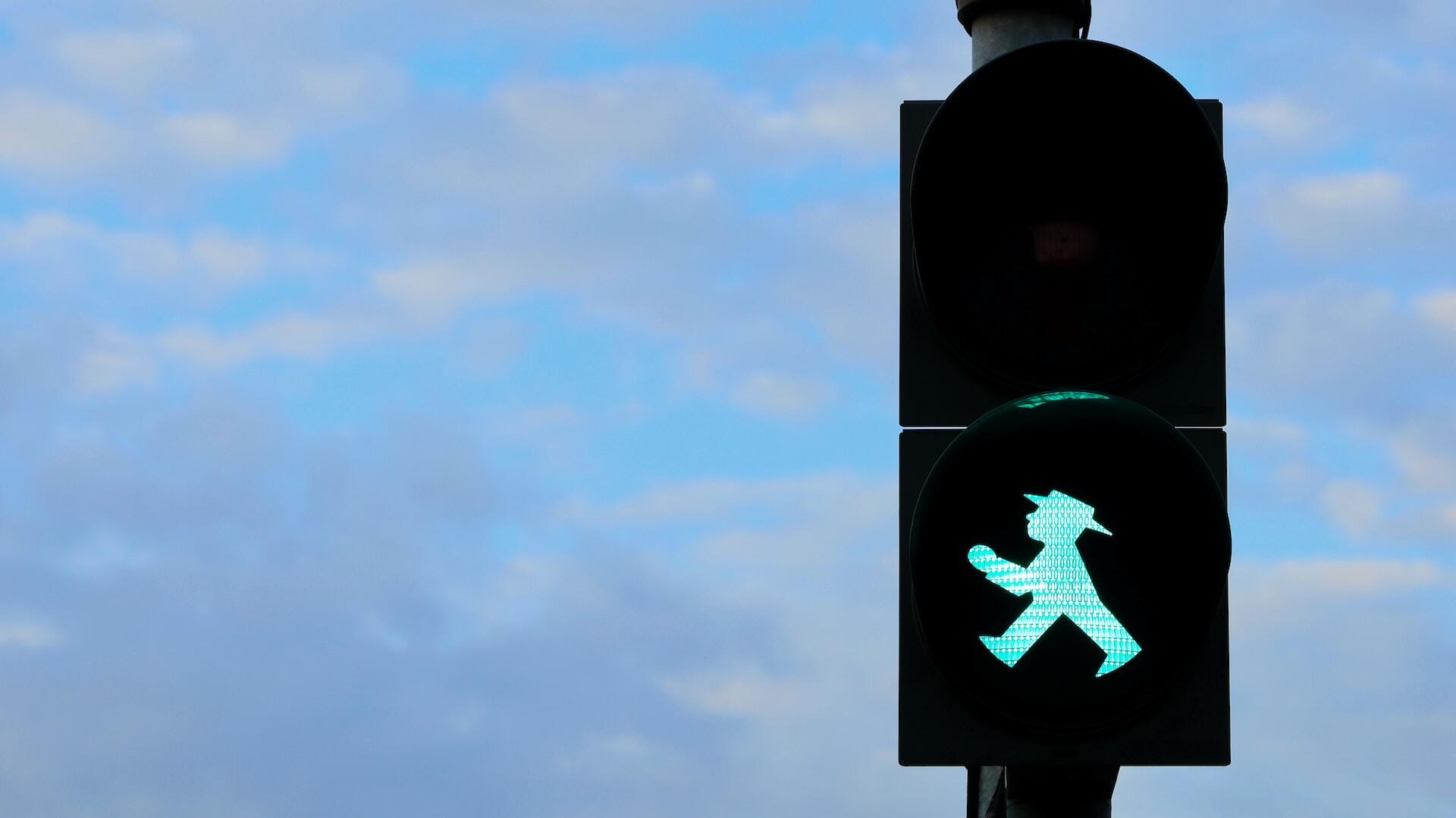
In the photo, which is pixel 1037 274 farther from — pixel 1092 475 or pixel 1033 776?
pixel 1033 776

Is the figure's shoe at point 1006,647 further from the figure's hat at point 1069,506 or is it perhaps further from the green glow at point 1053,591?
the figure's hat at point 1069,506

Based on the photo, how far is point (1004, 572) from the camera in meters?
2.91

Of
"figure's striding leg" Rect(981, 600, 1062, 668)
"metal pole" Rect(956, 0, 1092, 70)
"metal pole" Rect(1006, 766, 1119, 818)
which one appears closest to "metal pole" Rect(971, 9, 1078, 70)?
"metal pole" Rect(956, 0, 1092, 70)

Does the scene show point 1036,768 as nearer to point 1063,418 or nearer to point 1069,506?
→ point 1069,506

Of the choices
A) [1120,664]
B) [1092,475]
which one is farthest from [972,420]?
[1120,664]

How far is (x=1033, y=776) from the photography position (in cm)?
291

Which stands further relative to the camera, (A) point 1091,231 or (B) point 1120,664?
(A) point 1091,231

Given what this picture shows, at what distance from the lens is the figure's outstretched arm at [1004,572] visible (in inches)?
114

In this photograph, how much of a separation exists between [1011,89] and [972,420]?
51 centimetres

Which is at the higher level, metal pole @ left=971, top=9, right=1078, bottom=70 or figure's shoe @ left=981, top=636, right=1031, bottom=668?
metal pole @ left=971, top=9, right=1078, bottom=70

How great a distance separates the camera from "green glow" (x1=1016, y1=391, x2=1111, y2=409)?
2908mm

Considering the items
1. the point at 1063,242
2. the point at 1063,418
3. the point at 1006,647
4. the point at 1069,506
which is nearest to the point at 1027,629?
the point at 1006,647

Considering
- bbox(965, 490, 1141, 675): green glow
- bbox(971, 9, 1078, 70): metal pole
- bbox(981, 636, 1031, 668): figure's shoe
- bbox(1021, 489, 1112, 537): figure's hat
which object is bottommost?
bbox(981, 636, 1031, 668): figure's shoe

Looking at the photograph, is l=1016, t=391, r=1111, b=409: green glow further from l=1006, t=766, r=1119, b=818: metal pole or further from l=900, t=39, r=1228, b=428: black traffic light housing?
l=1006, t=766, r=1119, b=818: metal pole
